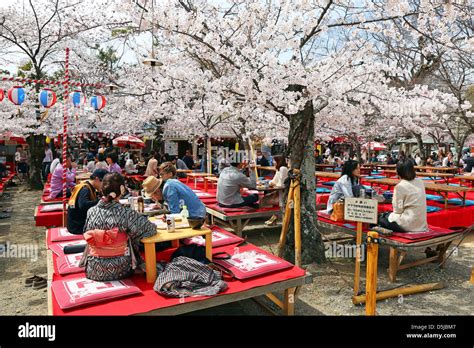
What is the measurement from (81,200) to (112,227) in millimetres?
1952

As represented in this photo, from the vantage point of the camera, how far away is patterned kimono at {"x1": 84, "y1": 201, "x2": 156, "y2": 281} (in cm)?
358

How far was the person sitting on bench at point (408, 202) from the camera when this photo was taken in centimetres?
521

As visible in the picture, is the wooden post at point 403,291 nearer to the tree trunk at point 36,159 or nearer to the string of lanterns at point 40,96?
the string of lanterns at point 40,96

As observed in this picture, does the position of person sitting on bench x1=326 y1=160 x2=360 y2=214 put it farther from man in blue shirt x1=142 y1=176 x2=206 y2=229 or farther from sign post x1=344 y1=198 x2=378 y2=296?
man in blue shirt x1=142 y1=176 x2=206 y2=229

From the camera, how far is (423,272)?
5520 millimetres

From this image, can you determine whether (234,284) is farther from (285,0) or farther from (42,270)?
(285,0)

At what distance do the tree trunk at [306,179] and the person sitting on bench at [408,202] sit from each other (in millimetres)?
1214

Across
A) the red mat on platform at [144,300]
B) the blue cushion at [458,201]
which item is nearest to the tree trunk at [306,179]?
the red mat on platform at [144,300]

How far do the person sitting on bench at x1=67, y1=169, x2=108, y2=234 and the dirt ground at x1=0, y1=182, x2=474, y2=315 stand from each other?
40.4 inches

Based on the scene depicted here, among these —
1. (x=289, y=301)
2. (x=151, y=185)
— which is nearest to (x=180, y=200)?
(x=151, y=185)

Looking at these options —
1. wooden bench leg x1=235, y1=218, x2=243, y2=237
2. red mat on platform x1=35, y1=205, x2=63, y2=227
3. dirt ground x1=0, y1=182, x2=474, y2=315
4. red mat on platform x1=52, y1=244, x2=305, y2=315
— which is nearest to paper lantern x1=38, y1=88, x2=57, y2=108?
red mat on platform x1=35, y1=205, x2=63, y2=227

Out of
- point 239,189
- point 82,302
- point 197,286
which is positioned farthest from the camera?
point 239,189
